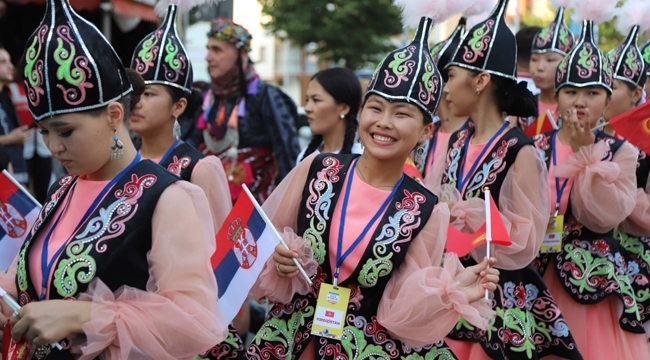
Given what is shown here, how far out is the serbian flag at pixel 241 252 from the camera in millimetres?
3562

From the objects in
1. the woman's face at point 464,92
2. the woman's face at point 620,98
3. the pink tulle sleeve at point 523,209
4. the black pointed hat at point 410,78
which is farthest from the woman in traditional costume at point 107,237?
the woman's face at point 620,98

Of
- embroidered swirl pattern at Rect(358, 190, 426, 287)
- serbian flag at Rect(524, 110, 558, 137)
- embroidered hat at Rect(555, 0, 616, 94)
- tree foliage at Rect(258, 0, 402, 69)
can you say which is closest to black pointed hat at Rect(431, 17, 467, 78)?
embroidered hat at Rect(555, 0, 616, 94)

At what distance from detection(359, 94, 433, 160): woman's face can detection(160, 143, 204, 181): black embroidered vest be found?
50.4 inches

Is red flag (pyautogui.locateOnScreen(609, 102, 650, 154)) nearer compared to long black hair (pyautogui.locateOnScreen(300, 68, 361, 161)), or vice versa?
red flag (pyautogui.locateOnScreen(609, 102, 650, 154))

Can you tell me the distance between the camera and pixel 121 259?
2904 mm

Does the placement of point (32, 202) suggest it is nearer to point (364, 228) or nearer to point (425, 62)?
point (364, 228)

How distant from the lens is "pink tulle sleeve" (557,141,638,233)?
18.1 ft

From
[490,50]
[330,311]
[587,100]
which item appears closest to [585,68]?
[587,100]

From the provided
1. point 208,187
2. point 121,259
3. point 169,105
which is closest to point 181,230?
point 121,259

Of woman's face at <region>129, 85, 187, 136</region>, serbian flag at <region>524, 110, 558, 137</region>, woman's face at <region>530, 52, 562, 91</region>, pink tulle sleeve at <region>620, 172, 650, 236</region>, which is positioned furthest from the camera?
woman's face at <region>530, 52, 562, 91</region>

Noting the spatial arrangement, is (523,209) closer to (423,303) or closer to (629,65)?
(423,303)

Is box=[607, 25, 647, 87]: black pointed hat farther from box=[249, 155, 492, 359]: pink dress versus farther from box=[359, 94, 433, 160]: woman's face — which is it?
box=[249, 155, 492, 359]: pink dress

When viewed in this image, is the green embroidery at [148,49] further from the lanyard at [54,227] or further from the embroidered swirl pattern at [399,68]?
the lanyard at [54,227]

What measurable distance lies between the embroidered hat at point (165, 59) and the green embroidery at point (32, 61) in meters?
2.20
